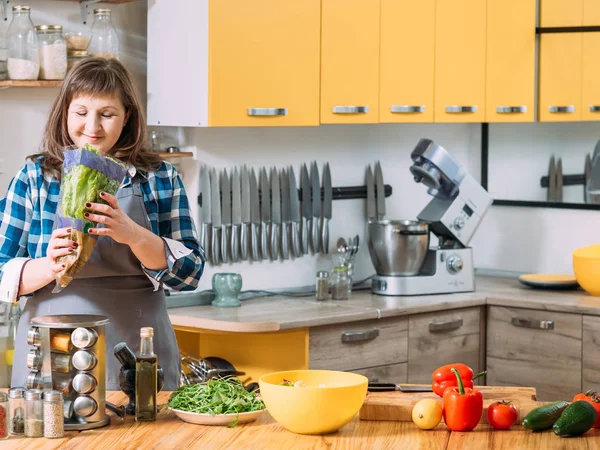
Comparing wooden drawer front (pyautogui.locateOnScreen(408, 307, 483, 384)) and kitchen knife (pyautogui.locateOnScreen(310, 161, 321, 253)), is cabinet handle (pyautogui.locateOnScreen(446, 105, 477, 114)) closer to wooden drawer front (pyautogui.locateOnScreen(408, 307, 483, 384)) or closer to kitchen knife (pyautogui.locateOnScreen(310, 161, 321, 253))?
kitchen knife (pyautogui.locateOnScreen(310, 161, 321, 253))

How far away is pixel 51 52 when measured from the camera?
11.6 feet

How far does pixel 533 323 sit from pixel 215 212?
1390 millimetres

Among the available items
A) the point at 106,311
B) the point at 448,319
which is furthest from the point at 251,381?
the point at 106,311

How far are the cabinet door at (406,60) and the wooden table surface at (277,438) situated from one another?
2.35m

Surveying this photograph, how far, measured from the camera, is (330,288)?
4418mm

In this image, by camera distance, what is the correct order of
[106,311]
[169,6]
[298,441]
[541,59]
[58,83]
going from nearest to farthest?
[298,441] → [106,311] → [58,83] → [169,6] → [541,59]

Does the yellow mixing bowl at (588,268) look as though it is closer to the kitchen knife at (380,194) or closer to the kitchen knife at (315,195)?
the kitchen knife at (380,194)

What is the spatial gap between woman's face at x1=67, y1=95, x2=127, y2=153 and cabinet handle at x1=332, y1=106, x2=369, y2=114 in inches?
69.5

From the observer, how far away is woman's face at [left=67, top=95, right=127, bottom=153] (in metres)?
2.54

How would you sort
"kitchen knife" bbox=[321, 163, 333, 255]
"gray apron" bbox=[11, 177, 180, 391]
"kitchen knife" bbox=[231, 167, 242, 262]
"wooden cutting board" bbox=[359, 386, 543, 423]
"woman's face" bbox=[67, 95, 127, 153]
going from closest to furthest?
"wooden cutting board" bbox=[359, 386, 543, 423] → "woman's face" bbox=[67, 95, 127, 153] → "gray apron" bbox=[11, 177, 180, 391] → "kitchen knife" bbox=[231, 167, 242, 262] → "kitchen knife" bbox=[321, 163, 333, 255]

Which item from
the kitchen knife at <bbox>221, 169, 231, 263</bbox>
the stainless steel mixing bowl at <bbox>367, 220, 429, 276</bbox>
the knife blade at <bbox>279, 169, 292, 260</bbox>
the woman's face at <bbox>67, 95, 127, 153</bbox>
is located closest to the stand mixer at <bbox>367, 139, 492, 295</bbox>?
the stainless steel mixing bowl at <bbox>367, 220, 429, 276</bbox>

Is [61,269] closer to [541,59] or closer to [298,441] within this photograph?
[298,441]

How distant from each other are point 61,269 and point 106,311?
0.43m

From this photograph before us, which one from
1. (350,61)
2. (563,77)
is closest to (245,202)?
(350,61)
